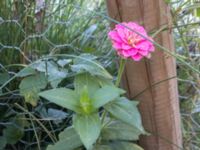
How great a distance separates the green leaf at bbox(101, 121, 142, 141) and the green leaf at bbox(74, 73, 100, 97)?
0.09 metres

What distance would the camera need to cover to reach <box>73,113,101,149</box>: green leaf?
1.83 ft

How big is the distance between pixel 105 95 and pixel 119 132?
4.8 inches

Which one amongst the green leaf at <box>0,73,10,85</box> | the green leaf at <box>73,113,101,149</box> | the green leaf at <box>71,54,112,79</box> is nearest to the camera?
the green leaf at <box>73,113,101,149</box>

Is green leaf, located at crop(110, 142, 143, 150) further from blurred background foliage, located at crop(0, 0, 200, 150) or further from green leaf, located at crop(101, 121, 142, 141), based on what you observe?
blurred background foliage, located at crop(0, 0, 200, 150)

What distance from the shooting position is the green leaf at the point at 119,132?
68 cm

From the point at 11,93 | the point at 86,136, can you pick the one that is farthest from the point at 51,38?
the point at 86,136

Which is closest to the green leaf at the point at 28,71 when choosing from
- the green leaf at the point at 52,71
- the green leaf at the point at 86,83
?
the green leaf at the point at 52,71

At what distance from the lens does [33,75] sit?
750 mm

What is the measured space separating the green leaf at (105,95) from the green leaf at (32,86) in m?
0.16

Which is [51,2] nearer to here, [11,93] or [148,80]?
[11,93]

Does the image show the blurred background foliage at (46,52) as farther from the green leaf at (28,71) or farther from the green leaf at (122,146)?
the green leaf at (122,146)

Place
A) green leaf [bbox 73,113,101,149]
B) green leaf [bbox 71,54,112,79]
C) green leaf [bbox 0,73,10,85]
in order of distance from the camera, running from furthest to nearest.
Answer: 1. green leaf [bbox 0,73,10,85]
2. green leaf [bbox 71,54,112,79]
3. green leaf [bbox 73,113,101,149]

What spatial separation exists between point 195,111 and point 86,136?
0.55 metres

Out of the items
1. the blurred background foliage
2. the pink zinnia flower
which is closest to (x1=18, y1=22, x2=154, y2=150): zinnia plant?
the pink zinnia flower
